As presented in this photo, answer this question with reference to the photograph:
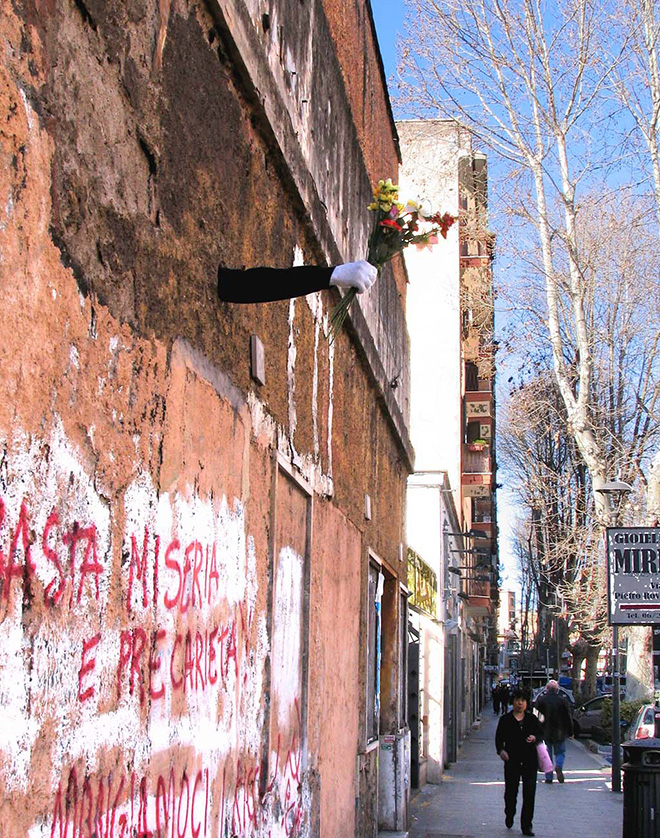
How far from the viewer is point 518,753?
1193 cm

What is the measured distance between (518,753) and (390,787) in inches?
63.2

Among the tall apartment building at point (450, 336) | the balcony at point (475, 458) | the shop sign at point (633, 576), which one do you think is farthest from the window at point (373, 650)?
the balcony at point (475, 458)

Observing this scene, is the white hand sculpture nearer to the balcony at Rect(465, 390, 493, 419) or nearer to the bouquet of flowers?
the bouquet of flowers

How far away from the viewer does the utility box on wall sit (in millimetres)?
11047

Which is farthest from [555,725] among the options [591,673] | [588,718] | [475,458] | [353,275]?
[591,673]

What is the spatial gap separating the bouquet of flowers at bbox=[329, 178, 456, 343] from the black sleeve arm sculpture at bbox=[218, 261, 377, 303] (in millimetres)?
673

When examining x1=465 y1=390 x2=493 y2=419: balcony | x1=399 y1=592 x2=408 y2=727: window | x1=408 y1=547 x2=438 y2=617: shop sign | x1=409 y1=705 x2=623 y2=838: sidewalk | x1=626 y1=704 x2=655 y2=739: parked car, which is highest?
x1=465 y1=390 x2=493 y2=419: balcony

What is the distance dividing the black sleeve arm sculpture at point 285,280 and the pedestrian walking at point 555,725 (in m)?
14.1

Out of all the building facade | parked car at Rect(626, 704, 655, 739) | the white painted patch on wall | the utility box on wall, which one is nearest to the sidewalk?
the utility box on wall

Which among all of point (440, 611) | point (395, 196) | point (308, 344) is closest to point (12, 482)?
point (395, 196)

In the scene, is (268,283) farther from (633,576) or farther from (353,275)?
(633,576)

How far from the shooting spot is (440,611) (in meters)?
20.2

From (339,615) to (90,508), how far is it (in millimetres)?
5026

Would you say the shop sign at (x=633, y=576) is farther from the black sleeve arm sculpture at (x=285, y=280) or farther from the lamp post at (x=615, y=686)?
the black sleeve arm sculpture at (x=285, y=280)
